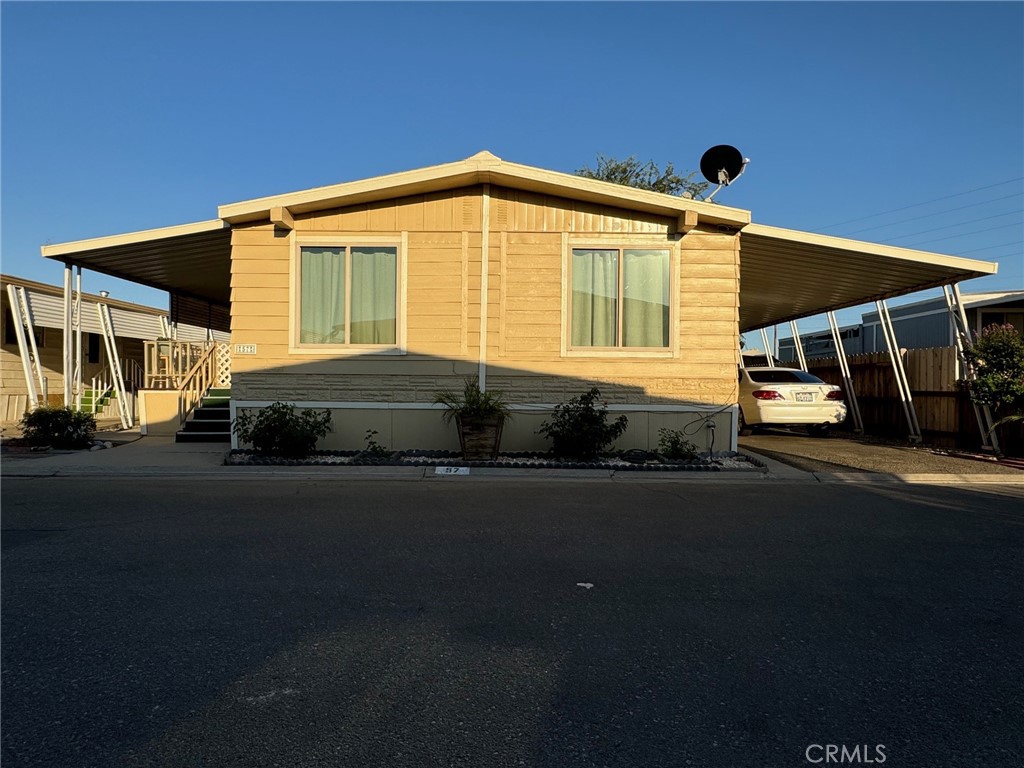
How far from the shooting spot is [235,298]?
1138 cm

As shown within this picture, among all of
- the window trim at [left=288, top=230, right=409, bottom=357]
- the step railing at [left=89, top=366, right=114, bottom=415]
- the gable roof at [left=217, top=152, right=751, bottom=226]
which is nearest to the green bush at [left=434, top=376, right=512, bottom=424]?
the window trim at [left=288, top=230, right=409, bottom=357]

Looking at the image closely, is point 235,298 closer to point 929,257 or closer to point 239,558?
point 239,558

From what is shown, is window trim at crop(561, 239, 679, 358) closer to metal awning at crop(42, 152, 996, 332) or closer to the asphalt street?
metal awning at crop(42, 152, 996, 332)

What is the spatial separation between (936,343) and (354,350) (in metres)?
19.0

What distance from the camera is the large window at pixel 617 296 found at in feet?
37.8

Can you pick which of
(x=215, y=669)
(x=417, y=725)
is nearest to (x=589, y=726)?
(x=417, y=725)

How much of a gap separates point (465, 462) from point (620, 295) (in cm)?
358

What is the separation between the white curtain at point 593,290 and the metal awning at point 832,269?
7.14 feet

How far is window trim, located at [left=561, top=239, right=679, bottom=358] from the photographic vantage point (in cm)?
1141

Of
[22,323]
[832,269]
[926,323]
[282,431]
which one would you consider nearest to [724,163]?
[832,269]

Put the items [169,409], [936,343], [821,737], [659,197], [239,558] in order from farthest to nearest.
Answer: [936,343] < [169,409] < [659,197] < [239,558] < [821,737]

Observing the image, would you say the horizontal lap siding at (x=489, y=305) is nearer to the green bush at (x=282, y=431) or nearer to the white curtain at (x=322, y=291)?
the white curtain at (x=322, y=291)

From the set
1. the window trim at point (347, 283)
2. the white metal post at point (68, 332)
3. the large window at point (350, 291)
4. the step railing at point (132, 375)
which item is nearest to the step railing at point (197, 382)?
the white metal post at point (68, 332)

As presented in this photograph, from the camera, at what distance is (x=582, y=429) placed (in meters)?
10.7
